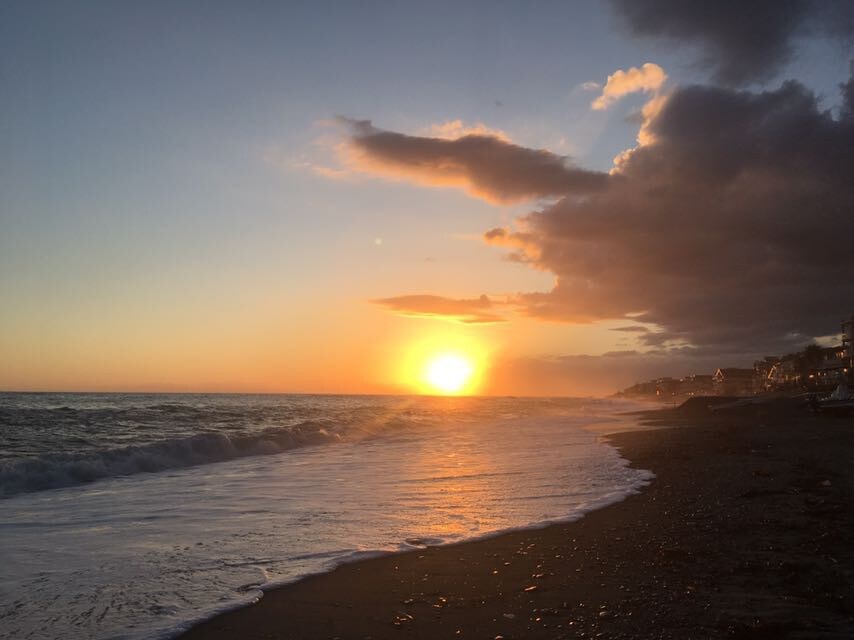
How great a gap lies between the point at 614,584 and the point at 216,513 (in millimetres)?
8476

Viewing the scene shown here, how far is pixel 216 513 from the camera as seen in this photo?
39.4 ft

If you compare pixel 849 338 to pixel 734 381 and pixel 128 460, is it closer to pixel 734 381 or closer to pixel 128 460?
pixel 734 381

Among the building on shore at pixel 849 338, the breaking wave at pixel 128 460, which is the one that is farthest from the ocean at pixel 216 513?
the building on shore at pixel 849 338

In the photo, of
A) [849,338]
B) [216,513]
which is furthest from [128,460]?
[849,338]

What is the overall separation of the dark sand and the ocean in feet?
2.74

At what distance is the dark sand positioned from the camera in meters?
5.64

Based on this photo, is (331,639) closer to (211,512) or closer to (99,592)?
(99,592)

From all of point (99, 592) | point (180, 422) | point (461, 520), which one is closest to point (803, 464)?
point (461, 520)

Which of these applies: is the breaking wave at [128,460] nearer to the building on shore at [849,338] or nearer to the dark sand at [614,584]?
the dark sand at [614,584]

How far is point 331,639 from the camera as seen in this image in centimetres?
554

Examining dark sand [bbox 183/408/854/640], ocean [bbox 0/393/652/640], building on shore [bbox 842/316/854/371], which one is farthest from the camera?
building on shore [bbox 842/316/854/371]

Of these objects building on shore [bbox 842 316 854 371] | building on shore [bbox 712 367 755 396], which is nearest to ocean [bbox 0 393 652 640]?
building on shore [bbox 842 316 854 371]

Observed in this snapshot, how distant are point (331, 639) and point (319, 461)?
1802cm

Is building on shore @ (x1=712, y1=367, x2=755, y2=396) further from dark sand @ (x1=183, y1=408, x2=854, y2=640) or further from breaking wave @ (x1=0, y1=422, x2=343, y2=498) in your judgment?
dark sand @ (x1=183, y1=408, x2=854, y2=640)
